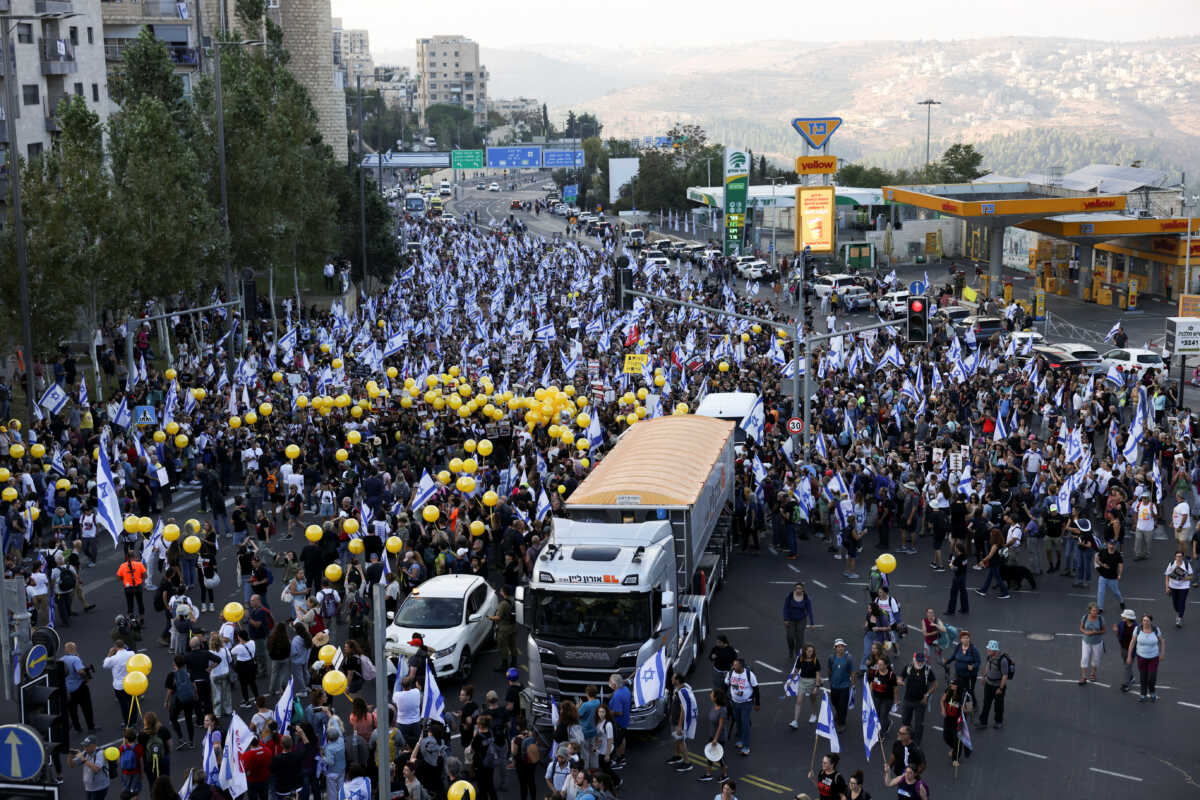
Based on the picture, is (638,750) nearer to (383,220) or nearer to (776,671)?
(776,671)

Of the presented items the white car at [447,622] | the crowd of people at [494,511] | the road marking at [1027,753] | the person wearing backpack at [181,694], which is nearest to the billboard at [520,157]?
the crowd of people at [494,511]

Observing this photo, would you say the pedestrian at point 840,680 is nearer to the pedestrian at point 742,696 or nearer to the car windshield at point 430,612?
the pedestrian at point 742,696

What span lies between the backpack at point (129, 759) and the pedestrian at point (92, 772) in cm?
23

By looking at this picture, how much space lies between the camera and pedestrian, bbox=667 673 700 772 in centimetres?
1574

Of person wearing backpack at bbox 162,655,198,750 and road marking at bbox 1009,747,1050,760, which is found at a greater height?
person wearing backpack at bbox 162,655,198,750

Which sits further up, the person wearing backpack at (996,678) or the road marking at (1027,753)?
the person wearing backpack at (996,678)

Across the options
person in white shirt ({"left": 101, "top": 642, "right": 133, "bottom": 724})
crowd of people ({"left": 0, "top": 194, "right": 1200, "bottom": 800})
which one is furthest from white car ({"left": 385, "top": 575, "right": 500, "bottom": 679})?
person in white shirt ({"left": 101, "top": 642, "right": 133, "bottom": 724})

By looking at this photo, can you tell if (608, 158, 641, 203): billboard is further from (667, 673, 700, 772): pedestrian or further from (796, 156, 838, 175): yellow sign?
(667, 673, 700, 772): pedestrian

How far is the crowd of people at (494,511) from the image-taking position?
50.3ft

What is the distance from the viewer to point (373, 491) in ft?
82.7

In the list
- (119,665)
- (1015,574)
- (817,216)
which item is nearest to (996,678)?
(1015,574)

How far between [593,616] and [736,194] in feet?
201

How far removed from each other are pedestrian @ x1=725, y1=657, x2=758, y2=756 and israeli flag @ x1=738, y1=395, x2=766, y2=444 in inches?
531

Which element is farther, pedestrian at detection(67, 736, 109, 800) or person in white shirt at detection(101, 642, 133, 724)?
person in white shirt at detection(101, 642, 133, 724)
